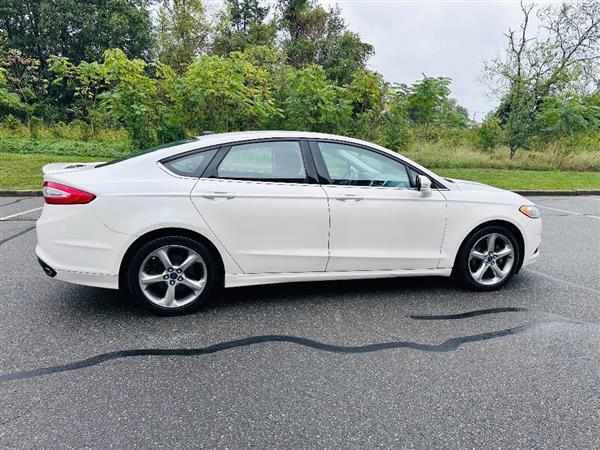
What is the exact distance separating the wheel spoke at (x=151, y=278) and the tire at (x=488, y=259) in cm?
275

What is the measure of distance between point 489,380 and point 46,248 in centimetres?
338

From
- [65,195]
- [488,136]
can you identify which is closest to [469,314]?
[65,195]

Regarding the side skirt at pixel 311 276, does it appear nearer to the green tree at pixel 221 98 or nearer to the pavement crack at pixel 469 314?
the pavement crack at pixel 469 314

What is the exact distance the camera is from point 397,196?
12.9 feet

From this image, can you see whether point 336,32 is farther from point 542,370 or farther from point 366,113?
point 542,370

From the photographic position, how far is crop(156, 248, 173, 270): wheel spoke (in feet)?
11.3

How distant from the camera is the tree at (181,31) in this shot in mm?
26984

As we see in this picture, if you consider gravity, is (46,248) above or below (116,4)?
below

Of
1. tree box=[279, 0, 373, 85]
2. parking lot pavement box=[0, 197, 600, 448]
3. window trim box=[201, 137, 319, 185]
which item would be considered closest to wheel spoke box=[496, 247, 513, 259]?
parking lot pavement box=[0, 197, 600, 448]

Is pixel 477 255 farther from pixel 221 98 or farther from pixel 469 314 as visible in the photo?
pixel 221 98

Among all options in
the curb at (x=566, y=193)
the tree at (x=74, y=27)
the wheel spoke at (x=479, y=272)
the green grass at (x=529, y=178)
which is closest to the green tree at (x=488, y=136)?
the green grass at (x=529, y=178)

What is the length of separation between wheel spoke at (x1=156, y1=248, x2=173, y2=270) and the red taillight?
640mm

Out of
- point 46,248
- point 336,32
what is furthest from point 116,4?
point 46,248

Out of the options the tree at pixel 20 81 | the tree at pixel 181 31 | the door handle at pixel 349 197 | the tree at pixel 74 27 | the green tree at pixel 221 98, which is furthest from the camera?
the tree at pixel 74 27
